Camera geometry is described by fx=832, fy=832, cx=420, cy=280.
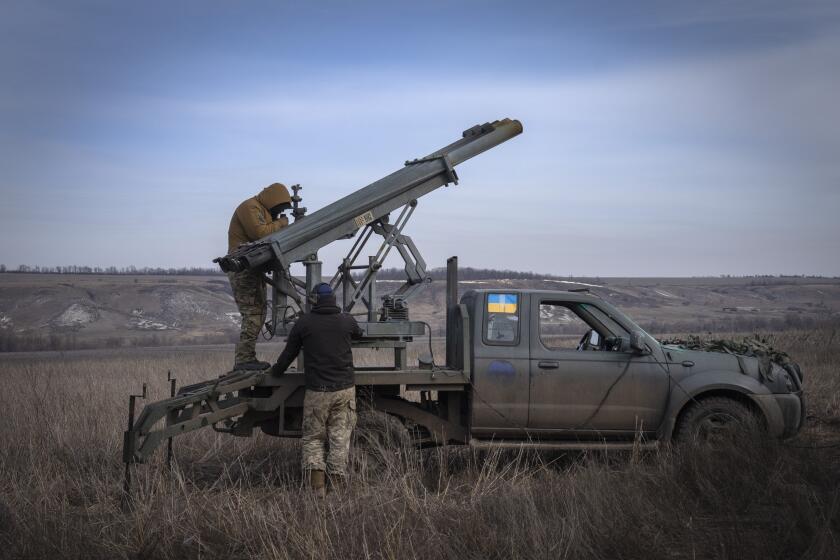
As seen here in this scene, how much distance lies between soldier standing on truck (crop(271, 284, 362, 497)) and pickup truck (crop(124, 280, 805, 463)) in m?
0.39

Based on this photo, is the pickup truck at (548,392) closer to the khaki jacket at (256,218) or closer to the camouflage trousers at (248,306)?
the camouflage trousers at (248,306)

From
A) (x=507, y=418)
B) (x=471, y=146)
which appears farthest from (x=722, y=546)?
(x=471, y=146)

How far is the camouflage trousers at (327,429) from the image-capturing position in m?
7.60

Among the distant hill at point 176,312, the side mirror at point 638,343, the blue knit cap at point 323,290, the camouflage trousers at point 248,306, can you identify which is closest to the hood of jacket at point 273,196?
the camouflage trousers at point 248,306

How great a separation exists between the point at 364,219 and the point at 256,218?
3.63ft

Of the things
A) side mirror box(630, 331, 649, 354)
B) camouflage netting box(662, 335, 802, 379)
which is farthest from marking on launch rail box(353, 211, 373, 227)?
camouflage netting box(662, 335, 802, 379)

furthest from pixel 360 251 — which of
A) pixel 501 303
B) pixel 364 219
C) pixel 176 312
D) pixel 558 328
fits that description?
pixel 176 312

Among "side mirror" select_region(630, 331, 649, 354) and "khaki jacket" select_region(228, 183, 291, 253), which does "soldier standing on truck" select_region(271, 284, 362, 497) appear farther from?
"side mirror" select_region(630, 331, 649, 354)

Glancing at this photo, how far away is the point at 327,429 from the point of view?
25.4ft

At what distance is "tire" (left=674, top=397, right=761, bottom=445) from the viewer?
318 inches

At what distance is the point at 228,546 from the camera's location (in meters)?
6.05

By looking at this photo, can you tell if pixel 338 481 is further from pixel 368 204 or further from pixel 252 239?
pixel 368 204

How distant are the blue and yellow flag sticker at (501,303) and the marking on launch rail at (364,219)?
1469mm

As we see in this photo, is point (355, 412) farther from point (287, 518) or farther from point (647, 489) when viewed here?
point (647, 489)
